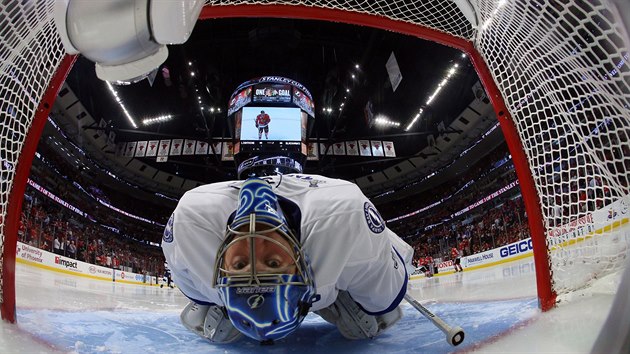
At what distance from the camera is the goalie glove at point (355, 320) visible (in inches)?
53.0

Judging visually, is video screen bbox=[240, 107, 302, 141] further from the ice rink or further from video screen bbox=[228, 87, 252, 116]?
the ice rink

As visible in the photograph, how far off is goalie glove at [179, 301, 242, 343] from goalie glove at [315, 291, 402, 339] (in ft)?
1.20

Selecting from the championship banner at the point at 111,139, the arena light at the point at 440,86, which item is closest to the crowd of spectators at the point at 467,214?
the arena light at the point at 440,86

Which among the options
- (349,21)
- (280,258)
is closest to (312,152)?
(349,21)

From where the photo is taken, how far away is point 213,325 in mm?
1370

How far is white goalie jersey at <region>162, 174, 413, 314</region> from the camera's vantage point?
1.11 metres

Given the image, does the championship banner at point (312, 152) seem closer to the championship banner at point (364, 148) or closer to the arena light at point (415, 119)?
the championship banner at point (364, 148)

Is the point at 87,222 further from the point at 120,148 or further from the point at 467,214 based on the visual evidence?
the point at 467,214

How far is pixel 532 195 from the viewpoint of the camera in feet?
4.75

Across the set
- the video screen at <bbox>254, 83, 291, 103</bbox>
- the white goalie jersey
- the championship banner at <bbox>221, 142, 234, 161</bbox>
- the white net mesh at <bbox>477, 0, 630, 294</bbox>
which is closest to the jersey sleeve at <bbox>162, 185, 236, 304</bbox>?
the white goalie jersey

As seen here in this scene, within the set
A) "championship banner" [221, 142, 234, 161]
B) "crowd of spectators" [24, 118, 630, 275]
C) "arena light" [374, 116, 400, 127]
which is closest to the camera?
"crowd of spectators" [24, 118, 630, 275]

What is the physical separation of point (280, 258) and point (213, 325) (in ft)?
1.94

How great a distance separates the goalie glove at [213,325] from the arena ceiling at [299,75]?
8.63 meters

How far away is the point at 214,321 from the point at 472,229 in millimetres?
12726
